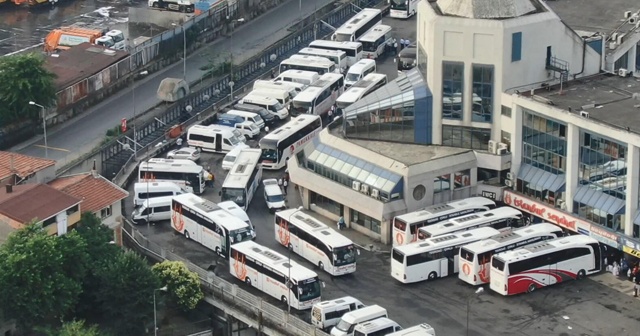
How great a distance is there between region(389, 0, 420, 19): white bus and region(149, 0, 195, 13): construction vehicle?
17.7 metres

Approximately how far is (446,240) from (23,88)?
38984 mm

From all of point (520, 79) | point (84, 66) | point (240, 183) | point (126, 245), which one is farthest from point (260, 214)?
point (84, 66)


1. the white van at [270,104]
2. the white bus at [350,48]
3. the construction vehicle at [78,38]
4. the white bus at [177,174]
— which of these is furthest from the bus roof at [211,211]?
the construction vehicle at [78,38]

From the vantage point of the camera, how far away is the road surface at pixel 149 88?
124m

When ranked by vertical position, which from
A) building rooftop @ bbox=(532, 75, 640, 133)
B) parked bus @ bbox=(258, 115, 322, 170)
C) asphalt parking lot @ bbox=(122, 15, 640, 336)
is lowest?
asphalt parking lot @ bbox=(122, 15, 640, 336)

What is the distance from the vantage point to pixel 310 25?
487 ft

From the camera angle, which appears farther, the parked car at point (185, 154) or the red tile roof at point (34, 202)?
the parked car at point (185, 154)

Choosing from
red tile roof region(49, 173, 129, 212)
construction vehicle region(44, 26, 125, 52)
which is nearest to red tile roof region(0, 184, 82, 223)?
red tile roof region(49, 173, 129, 212)

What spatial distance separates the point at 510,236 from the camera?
101 m

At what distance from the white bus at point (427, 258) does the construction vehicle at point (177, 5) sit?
55.6m

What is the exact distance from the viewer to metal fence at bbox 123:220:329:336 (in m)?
94.9

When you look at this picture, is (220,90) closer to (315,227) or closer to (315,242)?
(315,227)

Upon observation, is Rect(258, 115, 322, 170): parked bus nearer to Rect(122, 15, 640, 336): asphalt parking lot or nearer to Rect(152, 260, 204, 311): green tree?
Rect(122, 15, 640, 336): asphalt parking lot

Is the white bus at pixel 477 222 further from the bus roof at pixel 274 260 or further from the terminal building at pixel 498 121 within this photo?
the bus roof at pixel 274 260
